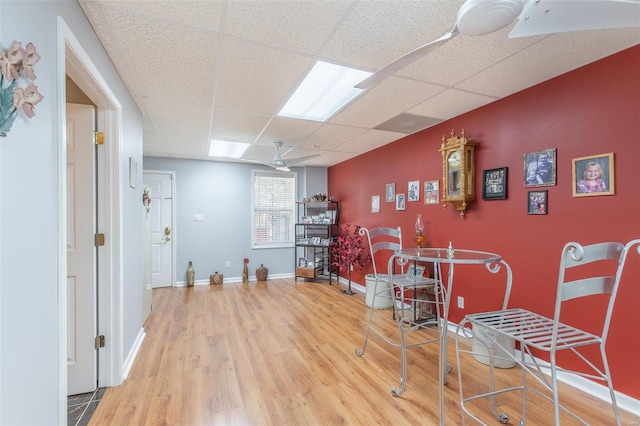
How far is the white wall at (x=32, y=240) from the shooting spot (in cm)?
87

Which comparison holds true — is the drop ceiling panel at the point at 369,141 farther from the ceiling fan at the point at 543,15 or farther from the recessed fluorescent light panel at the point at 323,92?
the ceiling fan at the point at 543,15

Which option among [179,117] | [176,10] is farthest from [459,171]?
[179,117]

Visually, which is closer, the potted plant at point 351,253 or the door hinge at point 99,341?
the door hinge at point 99,341

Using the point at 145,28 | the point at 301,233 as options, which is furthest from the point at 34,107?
the point at 301,233

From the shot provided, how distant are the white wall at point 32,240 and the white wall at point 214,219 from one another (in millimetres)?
3918

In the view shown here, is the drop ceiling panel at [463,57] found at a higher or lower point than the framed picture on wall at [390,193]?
higher

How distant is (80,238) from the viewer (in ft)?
6.18

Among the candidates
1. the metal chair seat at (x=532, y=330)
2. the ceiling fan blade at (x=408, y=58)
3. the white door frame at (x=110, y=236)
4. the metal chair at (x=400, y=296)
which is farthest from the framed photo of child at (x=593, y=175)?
the white door frame at (x=110, y=236)

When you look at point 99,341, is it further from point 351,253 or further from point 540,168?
point 540,168

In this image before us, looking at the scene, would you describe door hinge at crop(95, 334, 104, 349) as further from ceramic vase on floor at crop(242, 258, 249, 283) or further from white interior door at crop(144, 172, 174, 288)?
ceramic vase on floor at crop(242, 258, 249, 283)

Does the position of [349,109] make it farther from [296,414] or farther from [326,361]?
[296,414]

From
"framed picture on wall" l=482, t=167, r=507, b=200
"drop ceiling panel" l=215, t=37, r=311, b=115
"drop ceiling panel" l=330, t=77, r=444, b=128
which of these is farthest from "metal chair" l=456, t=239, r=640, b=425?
"drop ceiling panel" l=215, t=37, r=311, b=115

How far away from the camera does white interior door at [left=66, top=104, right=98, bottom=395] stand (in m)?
1.87

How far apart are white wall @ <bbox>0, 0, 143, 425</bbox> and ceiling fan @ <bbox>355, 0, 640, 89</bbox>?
1.51m
